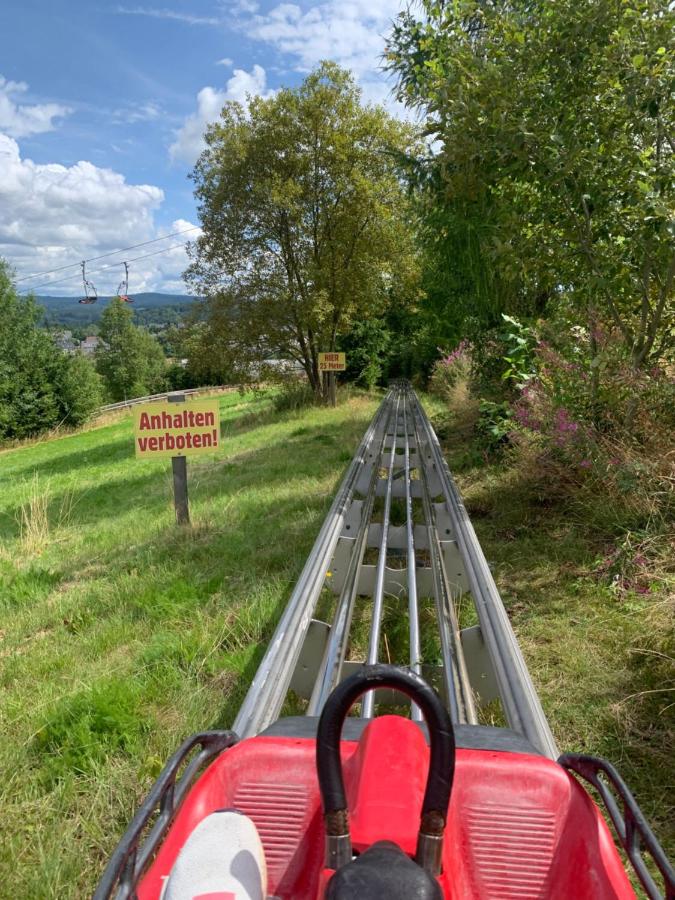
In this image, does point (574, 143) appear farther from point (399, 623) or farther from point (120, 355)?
point (120, 355)

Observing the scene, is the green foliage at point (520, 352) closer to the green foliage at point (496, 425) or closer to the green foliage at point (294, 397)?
the green foliage at point (496, 425)

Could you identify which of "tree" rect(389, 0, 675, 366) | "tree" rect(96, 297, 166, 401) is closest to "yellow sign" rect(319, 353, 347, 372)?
"tree" rect(389, 0, 675, 366)

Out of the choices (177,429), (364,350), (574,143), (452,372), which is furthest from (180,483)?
(364,350)

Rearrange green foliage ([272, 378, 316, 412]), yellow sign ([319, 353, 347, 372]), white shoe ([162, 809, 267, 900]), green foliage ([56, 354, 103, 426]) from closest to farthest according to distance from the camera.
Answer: white shoe ([162, 809, 267, 900]) → yellow sign ([319, 353, 347, 372]) → green foliage ([272, 378, 316, 412]) → green foliage ([56, 354, 103, 426])

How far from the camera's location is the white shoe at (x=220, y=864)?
2.95 feet

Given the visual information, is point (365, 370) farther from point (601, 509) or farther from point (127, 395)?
point (127, 395)

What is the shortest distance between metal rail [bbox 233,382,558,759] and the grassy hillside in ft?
1.31

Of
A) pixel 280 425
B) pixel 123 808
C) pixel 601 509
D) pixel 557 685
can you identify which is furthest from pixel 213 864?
pixel 280 425

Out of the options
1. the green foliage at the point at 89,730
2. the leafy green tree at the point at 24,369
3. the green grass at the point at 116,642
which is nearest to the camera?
the green grass at the point at 116,642

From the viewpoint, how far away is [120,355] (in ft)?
217

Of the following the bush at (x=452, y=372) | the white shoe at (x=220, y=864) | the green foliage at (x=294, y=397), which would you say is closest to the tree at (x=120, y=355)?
the green foliage at (x=294, y=397)

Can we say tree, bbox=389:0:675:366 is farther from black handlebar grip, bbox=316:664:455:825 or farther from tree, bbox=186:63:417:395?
tree, bbox=186:63:417:395

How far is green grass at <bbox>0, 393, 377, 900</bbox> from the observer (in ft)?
6.36

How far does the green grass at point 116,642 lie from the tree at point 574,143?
2876mm
